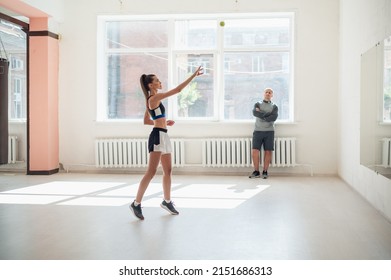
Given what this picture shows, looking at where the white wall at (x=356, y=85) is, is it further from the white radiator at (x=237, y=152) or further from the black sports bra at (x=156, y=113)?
the black sports bra at (x=156, y=113)

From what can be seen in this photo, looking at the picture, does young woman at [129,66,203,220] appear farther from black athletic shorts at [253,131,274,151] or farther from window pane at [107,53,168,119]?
window pane at [107,53,168,119]

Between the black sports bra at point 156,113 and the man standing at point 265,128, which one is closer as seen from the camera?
the black sports bra at point 156,113

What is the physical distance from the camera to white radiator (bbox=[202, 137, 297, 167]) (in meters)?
7.98

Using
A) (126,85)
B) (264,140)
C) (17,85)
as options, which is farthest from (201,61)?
(17,85)

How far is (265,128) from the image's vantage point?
775 cm

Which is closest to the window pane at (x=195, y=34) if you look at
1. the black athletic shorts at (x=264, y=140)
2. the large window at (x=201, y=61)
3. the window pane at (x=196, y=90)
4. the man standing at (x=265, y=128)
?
the large window at (x=201, y=61)

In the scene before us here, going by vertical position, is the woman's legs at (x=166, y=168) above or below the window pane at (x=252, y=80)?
below

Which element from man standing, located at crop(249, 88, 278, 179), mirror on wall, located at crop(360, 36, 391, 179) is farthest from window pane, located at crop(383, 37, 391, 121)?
man standing, located at crop(249, 88, 278, 179)

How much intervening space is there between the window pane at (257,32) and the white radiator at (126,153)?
2051 mm

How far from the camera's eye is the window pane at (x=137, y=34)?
8.52 meters

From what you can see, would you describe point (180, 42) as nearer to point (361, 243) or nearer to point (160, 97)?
point (160, 97)

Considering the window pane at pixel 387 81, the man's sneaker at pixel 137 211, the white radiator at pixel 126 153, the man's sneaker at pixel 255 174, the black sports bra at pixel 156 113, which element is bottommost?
the man's sneaker at pixel 137 211

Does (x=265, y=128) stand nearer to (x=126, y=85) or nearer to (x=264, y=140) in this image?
(x=264, y=140)

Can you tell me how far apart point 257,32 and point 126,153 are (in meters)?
3.16
